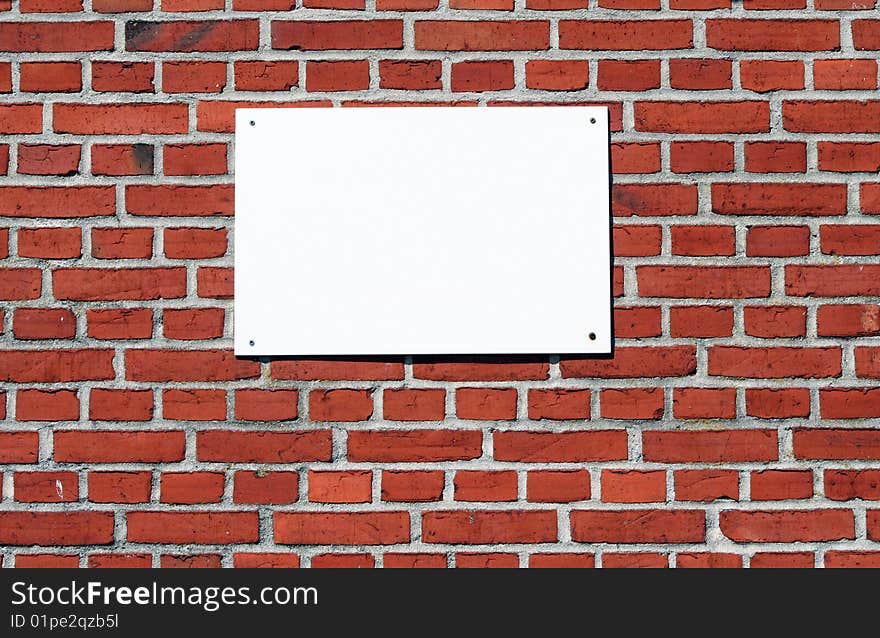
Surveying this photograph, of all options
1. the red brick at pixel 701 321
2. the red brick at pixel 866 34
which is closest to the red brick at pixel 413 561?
the red brick at pixel 701 321

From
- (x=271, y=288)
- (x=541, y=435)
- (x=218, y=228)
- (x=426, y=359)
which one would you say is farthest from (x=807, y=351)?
(x=218, y=228)

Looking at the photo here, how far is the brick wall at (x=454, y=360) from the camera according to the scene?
1883 millimetres

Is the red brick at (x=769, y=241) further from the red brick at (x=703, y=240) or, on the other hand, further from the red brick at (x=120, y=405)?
the red brick at (x=120, y=405)

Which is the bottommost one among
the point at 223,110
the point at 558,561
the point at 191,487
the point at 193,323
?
the point at 558,561

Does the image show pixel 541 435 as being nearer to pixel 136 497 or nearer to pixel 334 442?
pixel 334 442

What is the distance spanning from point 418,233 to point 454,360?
29cm

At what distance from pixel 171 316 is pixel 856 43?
1614 millimetres

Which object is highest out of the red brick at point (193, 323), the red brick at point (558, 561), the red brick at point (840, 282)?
the red brick at point (840, 282)

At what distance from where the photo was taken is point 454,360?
1.90m

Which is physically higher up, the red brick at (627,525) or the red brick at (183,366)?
the red brick at (183,366)

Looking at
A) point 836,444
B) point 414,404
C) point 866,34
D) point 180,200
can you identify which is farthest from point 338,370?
point 866,34

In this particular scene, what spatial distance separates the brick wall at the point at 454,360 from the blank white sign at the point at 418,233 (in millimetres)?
52

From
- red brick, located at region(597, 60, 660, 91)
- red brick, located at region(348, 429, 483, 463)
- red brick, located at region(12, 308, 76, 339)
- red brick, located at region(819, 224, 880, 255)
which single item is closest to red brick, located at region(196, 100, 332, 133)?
red brick, located at region(12, 308, 76, 339)

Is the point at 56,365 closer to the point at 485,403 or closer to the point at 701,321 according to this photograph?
the point at 485,403
